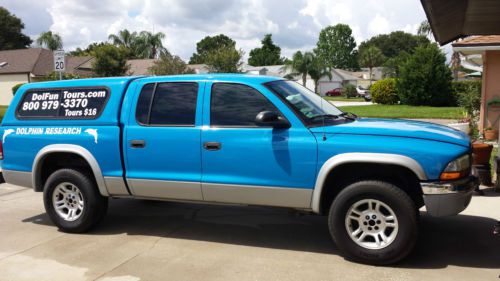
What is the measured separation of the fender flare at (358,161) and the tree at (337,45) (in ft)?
359

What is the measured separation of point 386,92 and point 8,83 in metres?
33.9

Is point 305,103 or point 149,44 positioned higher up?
point 149,44

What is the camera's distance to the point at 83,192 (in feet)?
19.3

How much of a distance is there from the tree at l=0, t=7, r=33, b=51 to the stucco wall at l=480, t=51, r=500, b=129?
230 ft

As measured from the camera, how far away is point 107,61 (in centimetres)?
3988

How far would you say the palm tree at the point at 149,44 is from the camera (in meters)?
62.4

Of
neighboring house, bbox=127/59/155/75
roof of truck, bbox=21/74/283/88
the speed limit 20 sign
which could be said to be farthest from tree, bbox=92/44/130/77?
roof of truck, bbox=21/74/283/88

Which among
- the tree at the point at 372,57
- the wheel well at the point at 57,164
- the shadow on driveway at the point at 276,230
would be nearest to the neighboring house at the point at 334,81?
the tree at the point at 372,57

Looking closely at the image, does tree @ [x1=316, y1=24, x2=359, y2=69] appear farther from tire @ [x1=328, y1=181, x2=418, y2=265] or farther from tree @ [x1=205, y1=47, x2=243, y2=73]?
tire @ [x1=328, y1=181, x2=418, y2=265]

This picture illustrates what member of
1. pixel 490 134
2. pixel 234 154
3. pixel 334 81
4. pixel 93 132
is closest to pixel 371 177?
pixel 234 154

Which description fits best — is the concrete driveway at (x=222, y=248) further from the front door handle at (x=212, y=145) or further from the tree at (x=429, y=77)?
the tree at (x=429, y=77)

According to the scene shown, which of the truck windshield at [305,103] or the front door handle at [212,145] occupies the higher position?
the truck windshield at [305,103]

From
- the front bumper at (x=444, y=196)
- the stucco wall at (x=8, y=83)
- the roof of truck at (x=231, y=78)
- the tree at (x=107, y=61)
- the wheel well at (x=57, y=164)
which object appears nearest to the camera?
the front bumper at (x=444, y=196)

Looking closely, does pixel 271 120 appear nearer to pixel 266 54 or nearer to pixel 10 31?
pixel 10 31
